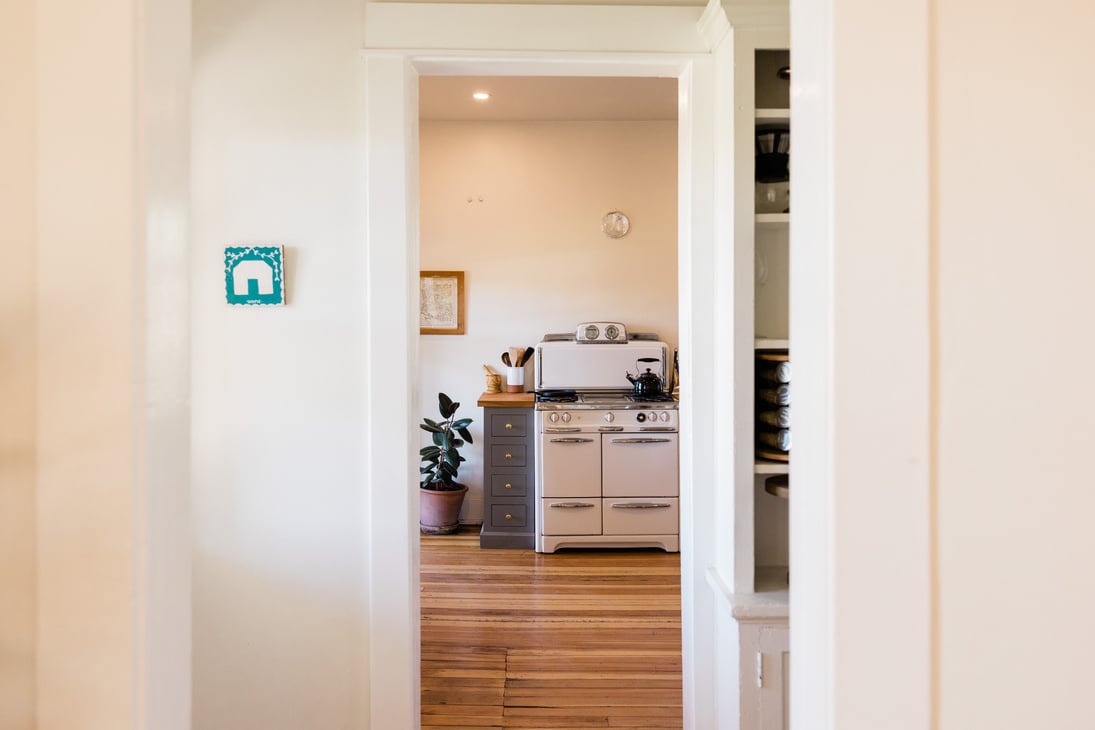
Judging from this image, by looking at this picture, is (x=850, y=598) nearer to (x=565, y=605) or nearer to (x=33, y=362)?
(x=33, y=362)

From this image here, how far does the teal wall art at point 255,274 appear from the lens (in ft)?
6.69

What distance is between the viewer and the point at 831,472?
84 cm

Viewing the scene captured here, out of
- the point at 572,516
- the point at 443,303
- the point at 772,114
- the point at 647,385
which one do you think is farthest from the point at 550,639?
the point at 443,303

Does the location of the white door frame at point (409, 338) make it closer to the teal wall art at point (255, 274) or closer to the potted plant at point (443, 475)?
the teal wall art at point (255, 274)

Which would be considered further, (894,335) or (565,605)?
(565,605)

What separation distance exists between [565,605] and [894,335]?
3.29 meters

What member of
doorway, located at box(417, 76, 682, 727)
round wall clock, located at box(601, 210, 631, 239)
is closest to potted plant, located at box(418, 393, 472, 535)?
doorway, located at box(417, 76, 682, 727)

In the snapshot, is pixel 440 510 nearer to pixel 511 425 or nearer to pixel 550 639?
pixel 511 425

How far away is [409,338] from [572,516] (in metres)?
2.85

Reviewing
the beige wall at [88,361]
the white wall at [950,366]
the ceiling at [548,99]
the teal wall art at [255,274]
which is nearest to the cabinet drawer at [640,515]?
the ceiling at [548,99]

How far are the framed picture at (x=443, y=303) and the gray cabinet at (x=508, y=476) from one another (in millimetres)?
836

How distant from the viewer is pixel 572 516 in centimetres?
465

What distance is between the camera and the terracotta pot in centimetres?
501

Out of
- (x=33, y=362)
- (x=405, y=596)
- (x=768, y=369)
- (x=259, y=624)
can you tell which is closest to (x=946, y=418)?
(x=33, y=362)
